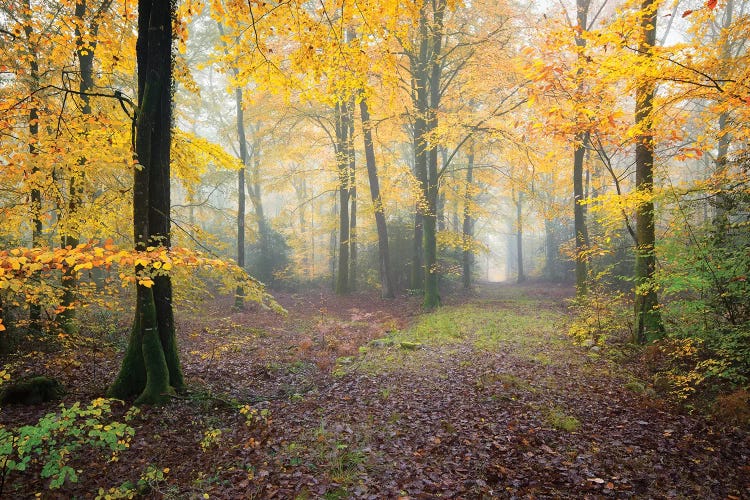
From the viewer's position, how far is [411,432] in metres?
5.63

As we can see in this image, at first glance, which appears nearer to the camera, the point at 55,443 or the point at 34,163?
the point at 55,443

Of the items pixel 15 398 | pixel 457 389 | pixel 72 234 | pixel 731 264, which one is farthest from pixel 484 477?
pixel 72 234

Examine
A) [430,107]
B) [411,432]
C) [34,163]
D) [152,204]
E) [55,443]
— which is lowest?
[411,432]

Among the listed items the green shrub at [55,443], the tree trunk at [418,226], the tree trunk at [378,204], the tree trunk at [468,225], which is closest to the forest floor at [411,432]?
the green shrub at [55,443]

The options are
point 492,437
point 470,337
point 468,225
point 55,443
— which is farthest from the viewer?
point 468,225

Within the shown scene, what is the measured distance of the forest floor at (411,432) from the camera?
14.2 ft

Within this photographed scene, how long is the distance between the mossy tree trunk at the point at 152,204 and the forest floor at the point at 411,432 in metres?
0.72

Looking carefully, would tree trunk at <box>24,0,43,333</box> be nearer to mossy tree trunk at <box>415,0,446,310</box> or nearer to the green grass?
the green grass

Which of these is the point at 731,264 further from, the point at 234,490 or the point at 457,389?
the point at 234,490

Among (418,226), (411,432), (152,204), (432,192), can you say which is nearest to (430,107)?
(432,192)

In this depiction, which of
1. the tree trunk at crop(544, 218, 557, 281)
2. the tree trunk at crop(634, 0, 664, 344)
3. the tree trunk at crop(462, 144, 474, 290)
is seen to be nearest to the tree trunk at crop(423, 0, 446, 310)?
the tree trunk at crop(462, 144, 474, 290)

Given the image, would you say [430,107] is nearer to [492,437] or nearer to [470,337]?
[470,337]

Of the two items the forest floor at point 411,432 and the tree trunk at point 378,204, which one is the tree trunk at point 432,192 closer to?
the tree trunk at point 378,204

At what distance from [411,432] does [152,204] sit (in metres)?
5.47
